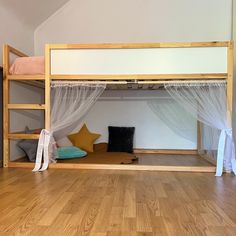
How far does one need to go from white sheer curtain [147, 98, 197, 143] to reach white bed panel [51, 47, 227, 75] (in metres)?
1.59

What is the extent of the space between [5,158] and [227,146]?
9.90 feet

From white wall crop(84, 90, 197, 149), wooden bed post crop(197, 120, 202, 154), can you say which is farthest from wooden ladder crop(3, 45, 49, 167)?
wooden bed post crop(197, 120, 202, 154)

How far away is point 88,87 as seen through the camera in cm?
381

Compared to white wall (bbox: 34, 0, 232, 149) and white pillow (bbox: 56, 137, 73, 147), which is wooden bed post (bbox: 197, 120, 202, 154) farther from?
white pillow (bbox: 56, 137, 73, 147)

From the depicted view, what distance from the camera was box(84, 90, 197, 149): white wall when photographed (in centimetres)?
→ 526

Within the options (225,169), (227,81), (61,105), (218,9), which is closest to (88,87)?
(61,105)

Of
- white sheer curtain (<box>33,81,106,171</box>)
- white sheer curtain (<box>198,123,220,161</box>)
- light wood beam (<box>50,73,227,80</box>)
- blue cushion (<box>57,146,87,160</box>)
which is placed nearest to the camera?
light wood beam (<box>50,73,227,80</box>)

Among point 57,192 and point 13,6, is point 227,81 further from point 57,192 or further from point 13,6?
point 13,6

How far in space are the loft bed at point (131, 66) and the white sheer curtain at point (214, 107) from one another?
0.09m

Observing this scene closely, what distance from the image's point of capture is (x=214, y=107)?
356cm

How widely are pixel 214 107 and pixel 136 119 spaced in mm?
1963

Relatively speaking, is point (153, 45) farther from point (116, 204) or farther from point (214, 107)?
point (116, 204)

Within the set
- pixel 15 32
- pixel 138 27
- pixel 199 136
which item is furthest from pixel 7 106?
pixel 199 136

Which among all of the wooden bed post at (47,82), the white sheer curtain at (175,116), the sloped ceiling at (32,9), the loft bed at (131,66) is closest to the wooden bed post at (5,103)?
the loft bed at (131,66)
